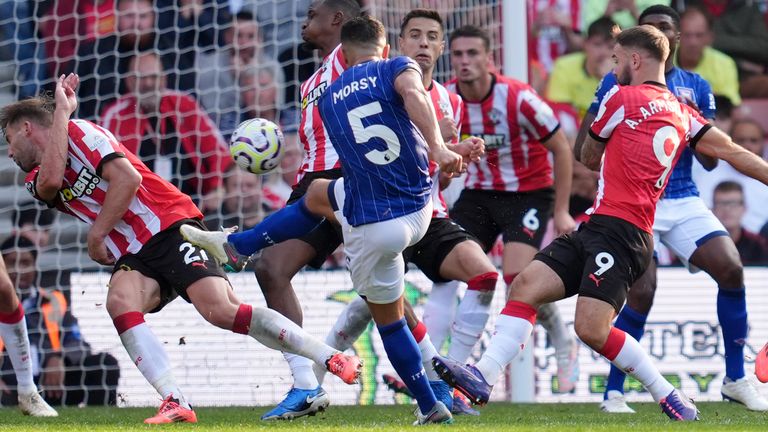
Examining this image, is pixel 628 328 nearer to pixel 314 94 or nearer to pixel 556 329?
pixel 556 329

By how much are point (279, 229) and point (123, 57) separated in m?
5.19

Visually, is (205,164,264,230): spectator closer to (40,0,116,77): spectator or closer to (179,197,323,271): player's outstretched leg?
(40,0,116,77): spectator

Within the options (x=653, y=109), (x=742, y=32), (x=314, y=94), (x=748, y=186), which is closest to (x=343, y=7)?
(x=314, y=94)

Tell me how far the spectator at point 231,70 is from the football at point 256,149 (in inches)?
157

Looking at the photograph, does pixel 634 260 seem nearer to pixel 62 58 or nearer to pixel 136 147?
pixel 136 147

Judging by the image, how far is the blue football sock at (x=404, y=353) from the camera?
5.18 meters

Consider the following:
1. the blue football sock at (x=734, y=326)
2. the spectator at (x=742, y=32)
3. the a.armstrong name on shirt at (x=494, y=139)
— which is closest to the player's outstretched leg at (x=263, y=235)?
the a.armstrong name on shirt at (x=494, y=139)

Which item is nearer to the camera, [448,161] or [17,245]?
[448,161]

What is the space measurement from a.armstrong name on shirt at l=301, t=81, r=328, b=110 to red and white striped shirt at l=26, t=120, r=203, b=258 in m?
0.89

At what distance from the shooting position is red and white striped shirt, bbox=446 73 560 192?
24.7 feet

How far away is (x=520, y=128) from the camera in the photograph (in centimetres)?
762

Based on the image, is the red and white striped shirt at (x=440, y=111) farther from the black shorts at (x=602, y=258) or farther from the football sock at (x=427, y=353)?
the black shorts at (x=602, y=258)

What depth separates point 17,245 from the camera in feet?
30.6

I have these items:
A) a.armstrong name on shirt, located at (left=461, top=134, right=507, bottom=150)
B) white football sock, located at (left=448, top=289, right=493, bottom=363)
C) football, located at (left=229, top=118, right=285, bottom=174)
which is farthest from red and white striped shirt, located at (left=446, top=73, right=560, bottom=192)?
football, located at (left=229, top=118, right=285, bottom=174)
